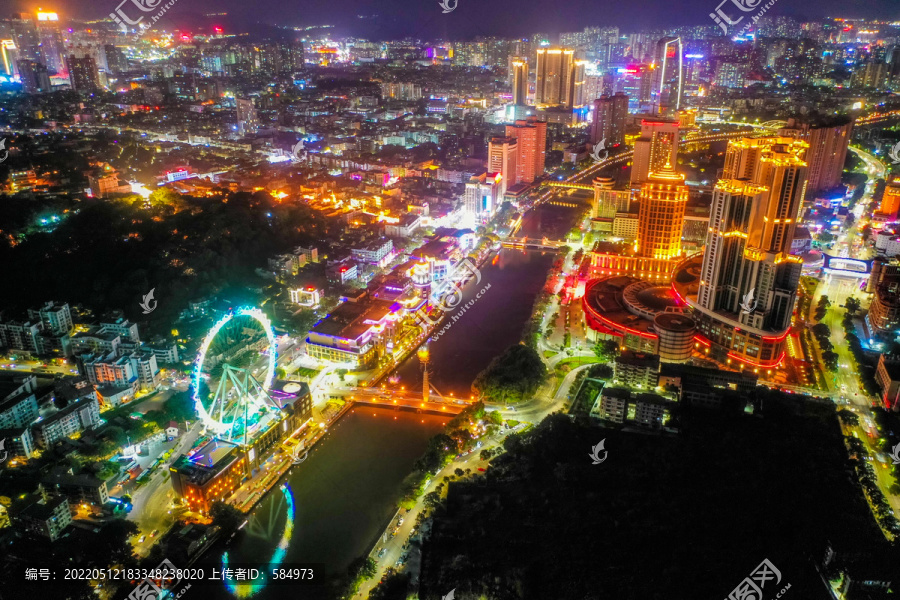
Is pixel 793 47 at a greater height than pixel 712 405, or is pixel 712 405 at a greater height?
pixel 793 47

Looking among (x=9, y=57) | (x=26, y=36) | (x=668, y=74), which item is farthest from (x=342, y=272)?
(x=26, y=36)

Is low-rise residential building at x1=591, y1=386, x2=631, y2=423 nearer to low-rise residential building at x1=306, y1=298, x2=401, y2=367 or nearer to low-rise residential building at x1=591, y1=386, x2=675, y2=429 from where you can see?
low-rise residential building at x1=591, y1=386, x2=675, y2=429

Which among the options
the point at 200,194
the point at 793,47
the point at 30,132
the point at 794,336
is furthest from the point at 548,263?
the point at 793,47

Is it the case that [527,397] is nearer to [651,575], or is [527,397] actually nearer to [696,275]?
[651,575]

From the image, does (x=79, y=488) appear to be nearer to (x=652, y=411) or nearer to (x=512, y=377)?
(x=512, y=377)

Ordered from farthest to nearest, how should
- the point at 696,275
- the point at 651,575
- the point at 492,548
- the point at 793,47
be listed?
the point at 793,47 < the point at 696,275 < the point at 492,548 < the point at 651,575

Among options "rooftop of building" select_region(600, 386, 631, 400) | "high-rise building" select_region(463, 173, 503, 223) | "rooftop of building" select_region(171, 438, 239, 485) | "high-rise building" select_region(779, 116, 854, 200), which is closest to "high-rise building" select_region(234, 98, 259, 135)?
"high-rise building" select_region(463, 173, 503, 223)
